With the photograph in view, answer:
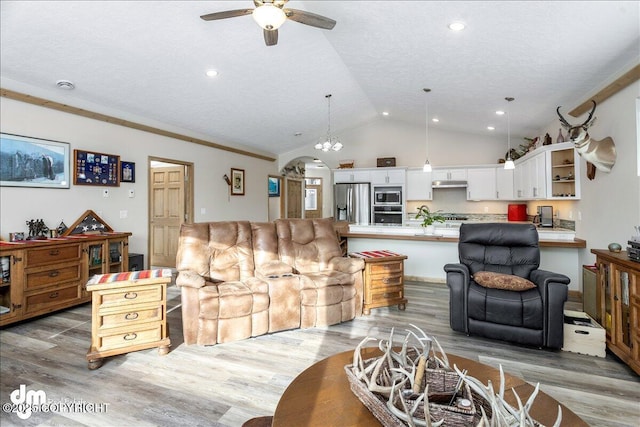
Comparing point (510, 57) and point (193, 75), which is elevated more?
point (193, 75)

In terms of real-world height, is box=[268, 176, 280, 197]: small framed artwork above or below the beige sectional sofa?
above

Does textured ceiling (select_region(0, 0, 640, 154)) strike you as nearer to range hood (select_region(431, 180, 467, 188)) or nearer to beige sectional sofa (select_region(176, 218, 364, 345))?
range hood (select_region(431, 180, 467, 188))

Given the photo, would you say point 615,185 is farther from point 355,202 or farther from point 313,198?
point 313,198

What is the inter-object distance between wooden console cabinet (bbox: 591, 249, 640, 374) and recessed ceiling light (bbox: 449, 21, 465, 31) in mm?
2222

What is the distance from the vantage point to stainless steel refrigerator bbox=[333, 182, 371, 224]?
24.1 ft

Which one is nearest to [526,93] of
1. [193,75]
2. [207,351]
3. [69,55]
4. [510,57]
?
[510,57]

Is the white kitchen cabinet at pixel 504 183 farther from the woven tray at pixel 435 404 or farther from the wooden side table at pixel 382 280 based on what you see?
the woven tray at pixel 435 404

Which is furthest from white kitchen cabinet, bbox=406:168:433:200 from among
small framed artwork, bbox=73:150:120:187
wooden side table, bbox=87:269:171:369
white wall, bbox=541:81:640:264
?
wooden side table, bbox=87:269:171:369

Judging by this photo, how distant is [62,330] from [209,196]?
3.51 m

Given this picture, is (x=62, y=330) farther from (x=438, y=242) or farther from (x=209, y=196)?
(x=438, y=242)

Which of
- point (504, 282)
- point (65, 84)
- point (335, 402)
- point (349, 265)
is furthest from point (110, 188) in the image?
point (504, 282)

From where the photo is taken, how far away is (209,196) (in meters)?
6.34

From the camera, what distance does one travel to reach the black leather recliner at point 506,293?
2.65m

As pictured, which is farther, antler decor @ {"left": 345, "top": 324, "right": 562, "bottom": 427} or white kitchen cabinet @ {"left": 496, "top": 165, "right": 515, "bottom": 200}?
white kitchen cabinet @ {"left": 496, "top": 165, "right": 515, "bottom": 200}
